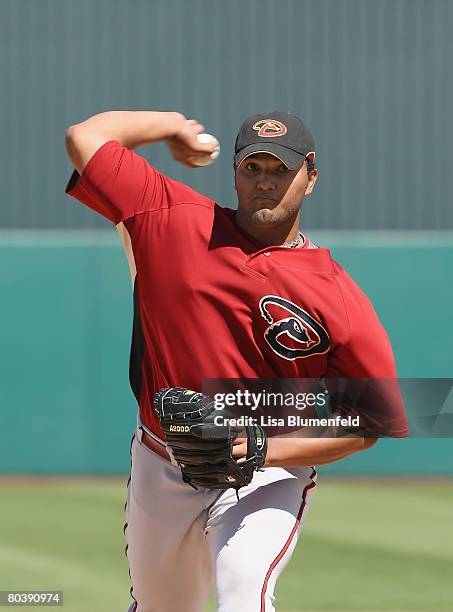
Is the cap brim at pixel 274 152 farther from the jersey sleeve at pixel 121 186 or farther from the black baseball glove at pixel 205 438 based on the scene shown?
the black baseball glove at pixel 205 438

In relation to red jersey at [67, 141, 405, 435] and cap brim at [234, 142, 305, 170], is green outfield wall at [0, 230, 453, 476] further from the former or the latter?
cap brim at [234, 142, 305, 170]

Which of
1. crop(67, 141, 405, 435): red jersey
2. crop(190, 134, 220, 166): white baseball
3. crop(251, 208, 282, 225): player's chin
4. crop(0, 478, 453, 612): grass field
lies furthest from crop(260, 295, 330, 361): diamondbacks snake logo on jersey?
crop(0, 478, 453, 612): grass field

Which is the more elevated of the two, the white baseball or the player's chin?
the white baseball

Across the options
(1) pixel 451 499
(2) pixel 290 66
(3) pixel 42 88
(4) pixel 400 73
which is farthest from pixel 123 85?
(1) pixel 451 499

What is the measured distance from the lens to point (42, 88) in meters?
10.1

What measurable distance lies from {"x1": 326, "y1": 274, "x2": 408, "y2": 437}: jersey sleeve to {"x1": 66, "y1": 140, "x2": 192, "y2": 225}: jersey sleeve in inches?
25.9

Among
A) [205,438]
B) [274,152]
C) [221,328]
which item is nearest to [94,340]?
[221,328]

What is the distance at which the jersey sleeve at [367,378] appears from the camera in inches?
142

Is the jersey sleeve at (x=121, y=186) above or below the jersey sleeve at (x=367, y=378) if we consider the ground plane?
above

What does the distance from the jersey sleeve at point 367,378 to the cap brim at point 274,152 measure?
41 centimetres

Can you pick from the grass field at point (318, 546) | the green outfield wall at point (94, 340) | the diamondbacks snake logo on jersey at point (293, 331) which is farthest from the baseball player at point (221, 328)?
the green outfield wall at point (94, 340)

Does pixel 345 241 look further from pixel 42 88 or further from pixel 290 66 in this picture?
pixel 42 88

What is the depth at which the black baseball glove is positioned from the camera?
3.46 meters

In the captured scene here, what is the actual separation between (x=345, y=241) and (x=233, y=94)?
76.7 inches
